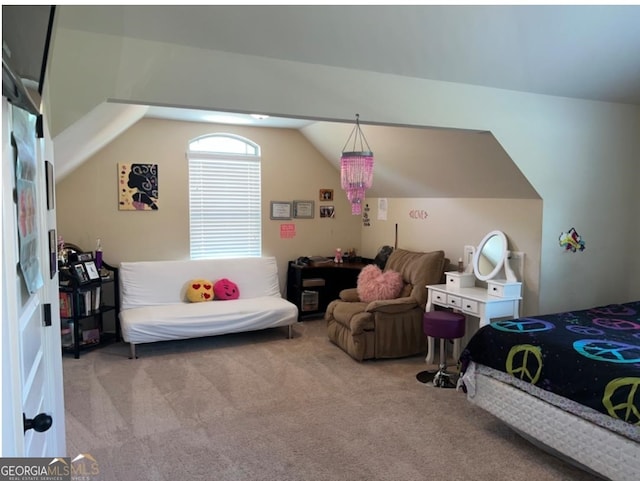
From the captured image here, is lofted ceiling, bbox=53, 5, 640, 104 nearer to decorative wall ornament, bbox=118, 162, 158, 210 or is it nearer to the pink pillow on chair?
the pink pillow on chair

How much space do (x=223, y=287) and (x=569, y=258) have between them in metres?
3.53

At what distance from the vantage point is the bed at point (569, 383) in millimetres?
2211

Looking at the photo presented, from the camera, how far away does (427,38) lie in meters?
2.65

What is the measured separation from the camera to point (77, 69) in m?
2.11

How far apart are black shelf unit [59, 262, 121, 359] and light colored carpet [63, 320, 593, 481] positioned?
0.23m

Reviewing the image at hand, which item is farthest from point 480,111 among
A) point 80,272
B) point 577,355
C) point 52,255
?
point 80,272

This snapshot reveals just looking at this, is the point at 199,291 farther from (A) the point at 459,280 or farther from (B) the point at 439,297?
(A) the point at 459,280

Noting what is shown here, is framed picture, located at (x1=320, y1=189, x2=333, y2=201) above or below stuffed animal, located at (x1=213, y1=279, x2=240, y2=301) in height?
above

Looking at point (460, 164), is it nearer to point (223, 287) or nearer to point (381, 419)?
point (381, 419)

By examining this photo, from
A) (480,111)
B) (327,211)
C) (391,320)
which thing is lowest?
(391,320)

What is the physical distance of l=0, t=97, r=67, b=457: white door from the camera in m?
1.06

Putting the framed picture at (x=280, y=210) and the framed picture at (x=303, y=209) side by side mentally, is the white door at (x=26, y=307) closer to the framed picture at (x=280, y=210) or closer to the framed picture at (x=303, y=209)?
the framed picture at (x=280, y=210)

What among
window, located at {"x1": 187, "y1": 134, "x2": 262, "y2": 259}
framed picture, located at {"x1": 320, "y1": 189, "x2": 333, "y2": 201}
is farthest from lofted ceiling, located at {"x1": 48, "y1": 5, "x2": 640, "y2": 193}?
framed picture, located at {"x1": 320, "y1": 189, "x2": 333, "y2": 201}

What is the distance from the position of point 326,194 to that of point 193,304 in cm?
232
